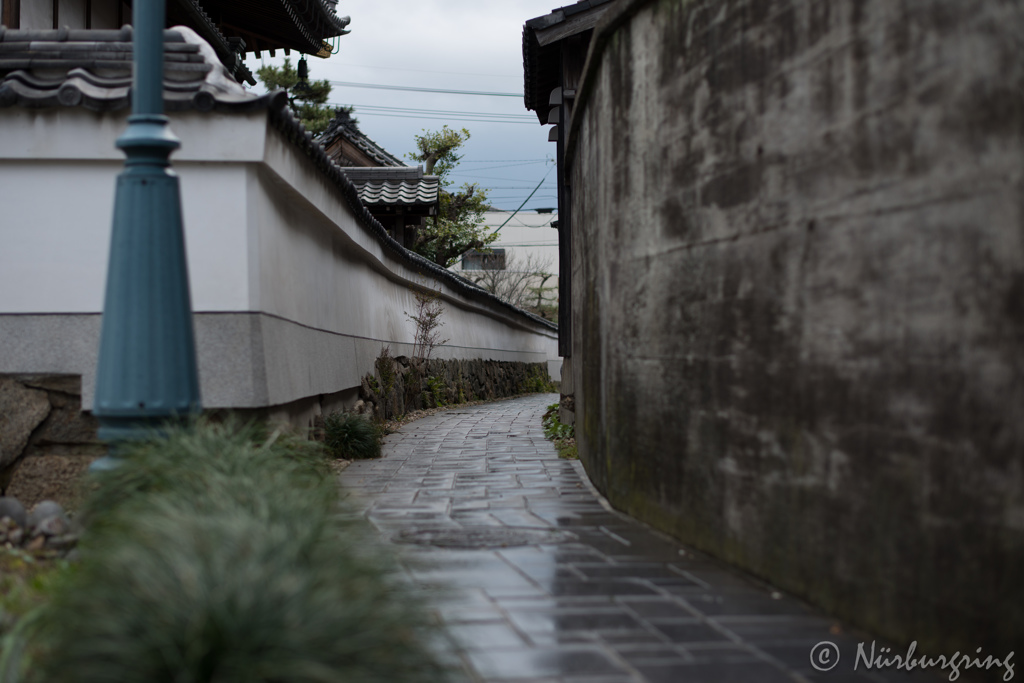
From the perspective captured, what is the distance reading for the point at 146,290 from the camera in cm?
381

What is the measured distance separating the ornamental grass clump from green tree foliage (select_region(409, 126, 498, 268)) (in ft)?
72.6

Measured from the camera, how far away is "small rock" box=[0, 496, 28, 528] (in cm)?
461

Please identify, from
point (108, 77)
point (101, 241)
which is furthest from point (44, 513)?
point (108, 77)

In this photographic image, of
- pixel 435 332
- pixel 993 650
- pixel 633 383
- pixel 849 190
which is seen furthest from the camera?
pixel 435 332

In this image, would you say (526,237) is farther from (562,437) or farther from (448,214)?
(562,437)

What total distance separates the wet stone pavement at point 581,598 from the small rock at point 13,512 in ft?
5.92

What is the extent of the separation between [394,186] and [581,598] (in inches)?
649

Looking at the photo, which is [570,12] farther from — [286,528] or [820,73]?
[286,528]

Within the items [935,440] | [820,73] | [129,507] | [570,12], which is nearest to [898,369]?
[935,440]

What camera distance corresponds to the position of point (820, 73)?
3.49m

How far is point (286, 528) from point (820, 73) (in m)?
2.58

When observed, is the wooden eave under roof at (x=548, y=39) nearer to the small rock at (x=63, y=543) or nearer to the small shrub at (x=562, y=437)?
the small shrub at (x=562, y=437)

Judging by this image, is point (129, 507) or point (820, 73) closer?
point (129, 507)

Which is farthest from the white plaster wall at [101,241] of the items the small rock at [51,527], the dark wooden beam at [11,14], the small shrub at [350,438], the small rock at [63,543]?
the dark wooden beam at [11,14]
